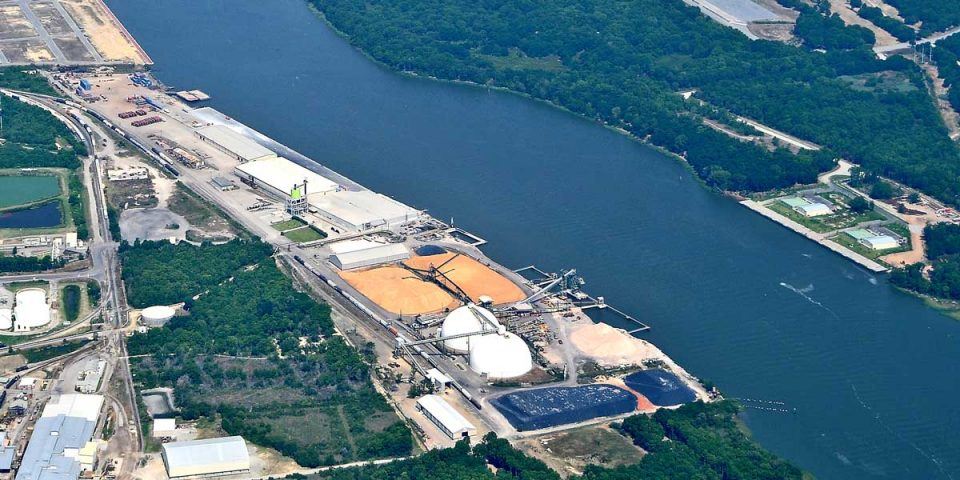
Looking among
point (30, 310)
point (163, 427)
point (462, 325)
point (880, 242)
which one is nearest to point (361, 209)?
point (462, 325)

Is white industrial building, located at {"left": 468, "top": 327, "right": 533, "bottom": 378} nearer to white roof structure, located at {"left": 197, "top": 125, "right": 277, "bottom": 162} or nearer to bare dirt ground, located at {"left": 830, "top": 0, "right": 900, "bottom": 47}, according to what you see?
white roof structure, located at {"left": 197, "top": 125, "right": 277, "bottom": 162}

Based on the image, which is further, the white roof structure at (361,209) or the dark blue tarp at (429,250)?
the white roof structure at (361,209)

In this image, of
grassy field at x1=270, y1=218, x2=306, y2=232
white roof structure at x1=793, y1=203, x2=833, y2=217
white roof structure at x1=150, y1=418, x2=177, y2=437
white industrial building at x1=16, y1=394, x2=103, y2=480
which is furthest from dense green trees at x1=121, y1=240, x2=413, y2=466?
white roof structure at x1=793, y1=203, x2=833, y2=217

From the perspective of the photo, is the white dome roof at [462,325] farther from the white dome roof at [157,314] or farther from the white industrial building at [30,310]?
the white industrial building at [30,310]

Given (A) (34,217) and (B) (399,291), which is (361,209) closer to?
(B) (399,291)

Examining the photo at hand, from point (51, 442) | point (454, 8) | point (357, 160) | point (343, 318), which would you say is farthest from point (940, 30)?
point (51, 442)

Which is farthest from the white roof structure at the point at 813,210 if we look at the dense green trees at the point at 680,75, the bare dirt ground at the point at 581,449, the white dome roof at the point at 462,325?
the bare dirt ground at the point at 581,449

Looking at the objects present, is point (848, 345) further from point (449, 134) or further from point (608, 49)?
point (608, 49)
